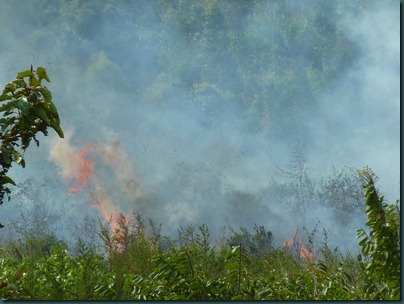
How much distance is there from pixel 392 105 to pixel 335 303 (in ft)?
5.18

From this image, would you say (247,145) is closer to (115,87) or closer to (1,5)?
(115,87)

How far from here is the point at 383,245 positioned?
3.34 m

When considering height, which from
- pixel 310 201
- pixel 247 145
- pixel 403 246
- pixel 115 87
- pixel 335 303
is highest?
pixel 115 87

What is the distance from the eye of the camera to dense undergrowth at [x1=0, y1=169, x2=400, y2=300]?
11.0 ft

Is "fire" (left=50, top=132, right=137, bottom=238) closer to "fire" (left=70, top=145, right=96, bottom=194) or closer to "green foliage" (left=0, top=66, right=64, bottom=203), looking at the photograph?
"fire" (left=70, top=145, right=96, bottom=194)

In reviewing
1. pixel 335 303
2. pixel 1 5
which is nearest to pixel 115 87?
pixel 1 5

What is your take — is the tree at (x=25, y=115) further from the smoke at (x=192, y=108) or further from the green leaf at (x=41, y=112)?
the smoke at (x=192, y=108)

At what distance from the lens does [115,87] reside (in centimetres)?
471

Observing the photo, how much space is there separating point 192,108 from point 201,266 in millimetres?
1356

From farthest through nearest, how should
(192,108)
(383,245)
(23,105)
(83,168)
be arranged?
1. (192,108)
2. (83,168)
3. (383,245)
4. (23,105)

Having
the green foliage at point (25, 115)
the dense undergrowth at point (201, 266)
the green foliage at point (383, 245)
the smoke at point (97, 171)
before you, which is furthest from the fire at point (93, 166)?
the green foliage at point (25, 115)

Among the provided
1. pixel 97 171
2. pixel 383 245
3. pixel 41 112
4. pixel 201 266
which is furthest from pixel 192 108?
pixel 41 112

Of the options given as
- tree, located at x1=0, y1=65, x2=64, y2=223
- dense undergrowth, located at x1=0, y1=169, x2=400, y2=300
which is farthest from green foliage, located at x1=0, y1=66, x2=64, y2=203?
dense undergrowth, located at x1=0, y1=169, x2=400, y2=300

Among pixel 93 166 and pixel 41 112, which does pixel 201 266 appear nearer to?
pixel 93 166
